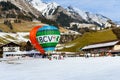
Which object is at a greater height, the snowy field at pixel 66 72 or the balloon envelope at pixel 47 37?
the balloon envelope at pixel 47 37

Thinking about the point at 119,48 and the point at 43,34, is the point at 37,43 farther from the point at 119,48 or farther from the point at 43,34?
the point at 119,48

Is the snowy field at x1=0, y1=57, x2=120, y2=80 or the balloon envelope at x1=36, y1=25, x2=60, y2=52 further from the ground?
the balloon envelope at x1=36, y1=25, x2=60, y2=52

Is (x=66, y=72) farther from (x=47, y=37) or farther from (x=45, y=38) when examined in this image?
(x=47, y=37)

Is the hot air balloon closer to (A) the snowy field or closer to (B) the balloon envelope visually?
(B) the balloon envelope

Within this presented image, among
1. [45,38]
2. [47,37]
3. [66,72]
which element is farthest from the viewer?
[47,37]

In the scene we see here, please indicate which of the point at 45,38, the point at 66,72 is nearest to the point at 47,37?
the point at 45,38

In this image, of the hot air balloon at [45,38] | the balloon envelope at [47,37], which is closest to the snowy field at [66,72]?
the balloon envelope at [47,37]

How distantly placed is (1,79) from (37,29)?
104916mm

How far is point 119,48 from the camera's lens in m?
Answer: 181

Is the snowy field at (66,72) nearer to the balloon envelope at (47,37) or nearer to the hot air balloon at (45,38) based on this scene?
the balloon envelope at (47,37)

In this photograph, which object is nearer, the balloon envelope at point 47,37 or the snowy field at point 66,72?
the snowy field at point 66,72

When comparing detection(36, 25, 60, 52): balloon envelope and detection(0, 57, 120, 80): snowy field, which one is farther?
detection(36, 25, 60, 52): balloon envelope

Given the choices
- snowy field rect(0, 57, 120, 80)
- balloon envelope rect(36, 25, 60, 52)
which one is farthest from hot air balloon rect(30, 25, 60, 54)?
snowy field rect(0, 57, 120, 80)

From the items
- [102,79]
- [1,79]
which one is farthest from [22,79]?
[102,79]
